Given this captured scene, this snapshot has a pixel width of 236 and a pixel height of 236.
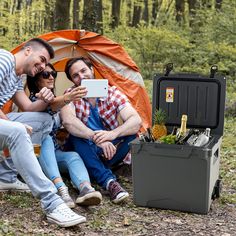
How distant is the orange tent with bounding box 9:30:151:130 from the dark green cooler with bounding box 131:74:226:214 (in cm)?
92

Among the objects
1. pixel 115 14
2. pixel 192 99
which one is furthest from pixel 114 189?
pixel 115 14

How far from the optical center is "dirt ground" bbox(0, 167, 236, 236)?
3223 millimetres

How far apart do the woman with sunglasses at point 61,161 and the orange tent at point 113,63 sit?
80cm

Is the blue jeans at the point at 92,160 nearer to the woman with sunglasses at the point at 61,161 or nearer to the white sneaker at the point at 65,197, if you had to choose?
the woman with sunglasses at the point at 61,161

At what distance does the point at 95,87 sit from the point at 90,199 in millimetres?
1025

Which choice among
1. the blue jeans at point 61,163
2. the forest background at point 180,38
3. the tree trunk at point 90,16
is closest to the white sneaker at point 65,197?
the blue jeans at point 61,163

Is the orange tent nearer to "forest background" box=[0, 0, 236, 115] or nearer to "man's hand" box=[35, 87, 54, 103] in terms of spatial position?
"man's hand" box=[35, 87, 54, 103]

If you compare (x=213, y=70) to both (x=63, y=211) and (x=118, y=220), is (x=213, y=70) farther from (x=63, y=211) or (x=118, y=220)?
(x=63, y=211)

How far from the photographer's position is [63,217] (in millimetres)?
3152

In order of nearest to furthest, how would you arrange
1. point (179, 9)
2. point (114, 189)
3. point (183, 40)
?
point (114, 189), point (183, 40), point (179, 9)

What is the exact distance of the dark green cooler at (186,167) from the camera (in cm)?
354

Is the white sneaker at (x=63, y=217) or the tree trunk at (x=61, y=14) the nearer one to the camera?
the white sneaker at (x=63, y=217)

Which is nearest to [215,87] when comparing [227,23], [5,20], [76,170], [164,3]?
[76,170]

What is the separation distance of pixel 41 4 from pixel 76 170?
17581 mm
